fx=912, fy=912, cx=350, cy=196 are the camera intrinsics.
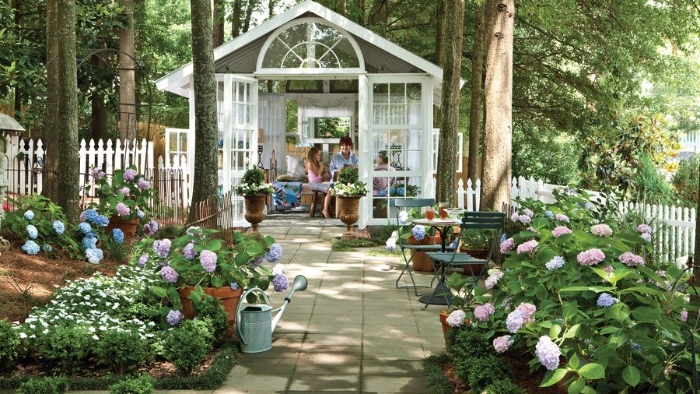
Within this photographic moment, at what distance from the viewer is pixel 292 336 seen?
733 centimetres

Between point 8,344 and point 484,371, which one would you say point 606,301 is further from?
point 8,344

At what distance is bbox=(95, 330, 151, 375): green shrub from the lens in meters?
5.95

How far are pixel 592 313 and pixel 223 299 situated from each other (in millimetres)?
3193

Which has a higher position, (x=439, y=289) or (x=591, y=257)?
(x=591, y=257)

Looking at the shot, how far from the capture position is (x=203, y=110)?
10914 mm

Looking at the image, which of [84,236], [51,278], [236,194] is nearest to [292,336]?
[51,278]

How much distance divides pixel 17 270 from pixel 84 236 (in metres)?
1.54

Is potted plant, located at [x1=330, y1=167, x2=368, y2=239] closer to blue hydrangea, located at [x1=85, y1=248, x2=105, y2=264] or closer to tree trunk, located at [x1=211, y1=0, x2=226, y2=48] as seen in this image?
blue hydrangea, located at [x1=85, y1=248, x2=105, y2=264]

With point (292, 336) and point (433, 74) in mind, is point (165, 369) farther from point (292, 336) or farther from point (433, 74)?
point (433, 74)

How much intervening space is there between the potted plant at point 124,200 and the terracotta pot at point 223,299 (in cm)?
408

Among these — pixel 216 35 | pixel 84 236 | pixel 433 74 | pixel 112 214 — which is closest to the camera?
pixel 84 236

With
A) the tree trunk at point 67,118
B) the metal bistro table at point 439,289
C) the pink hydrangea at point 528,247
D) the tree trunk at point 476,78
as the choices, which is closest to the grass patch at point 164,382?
the pink hydrangea at point 528,247

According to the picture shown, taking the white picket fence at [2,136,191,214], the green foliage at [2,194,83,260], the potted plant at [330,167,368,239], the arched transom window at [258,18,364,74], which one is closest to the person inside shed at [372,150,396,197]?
the potted plant at [330,167,368,239]

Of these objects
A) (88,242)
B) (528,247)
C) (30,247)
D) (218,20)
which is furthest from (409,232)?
(218,20)
